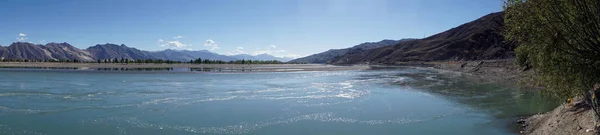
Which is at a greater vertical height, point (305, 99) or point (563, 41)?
point (563, 41)

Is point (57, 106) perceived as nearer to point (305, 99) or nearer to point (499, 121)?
point (305, 99)

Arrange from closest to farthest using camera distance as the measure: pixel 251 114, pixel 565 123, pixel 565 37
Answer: pixel 565 37 → pixel 565 123 → pixel 251 114

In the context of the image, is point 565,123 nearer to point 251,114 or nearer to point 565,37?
point 565,37

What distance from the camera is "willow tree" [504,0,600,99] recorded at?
1071cm

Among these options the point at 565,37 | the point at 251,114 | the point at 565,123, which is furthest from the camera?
the point at 251,114

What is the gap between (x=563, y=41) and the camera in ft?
36.2

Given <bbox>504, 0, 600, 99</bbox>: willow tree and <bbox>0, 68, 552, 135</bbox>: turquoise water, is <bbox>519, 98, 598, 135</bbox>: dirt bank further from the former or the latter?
<bbox>504, 0, 600, 99</bbox>: willow tree

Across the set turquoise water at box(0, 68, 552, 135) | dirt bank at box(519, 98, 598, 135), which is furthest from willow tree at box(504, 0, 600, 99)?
turquoise water at box(0, 68, 552, 135)

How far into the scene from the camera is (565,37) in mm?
11250

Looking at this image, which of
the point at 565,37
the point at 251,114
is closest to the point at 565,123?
the point at 565,37

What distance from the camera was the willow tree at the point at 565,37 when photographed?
1071 centimetres

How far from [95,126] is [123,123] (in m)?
1.14

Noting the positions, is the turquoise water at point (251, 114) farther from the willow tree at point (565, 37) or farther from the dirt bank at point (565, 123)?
the willow tree at point (565, 37)

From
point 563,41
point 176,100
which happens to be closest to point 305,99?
point 176,100
